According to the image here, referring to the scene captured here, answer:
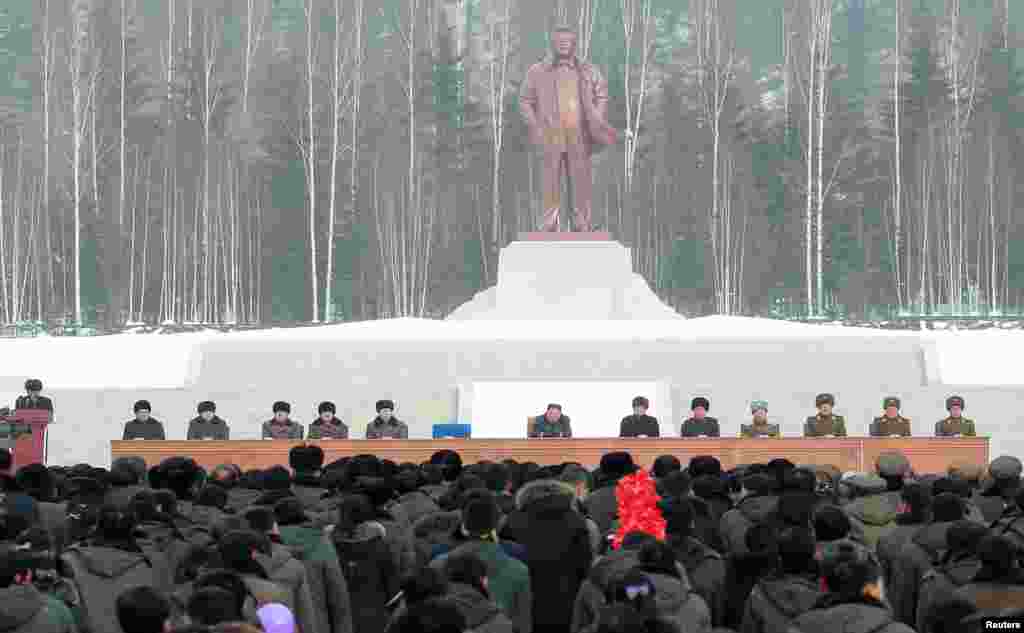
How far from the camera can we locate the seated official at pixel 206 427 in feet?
59.0

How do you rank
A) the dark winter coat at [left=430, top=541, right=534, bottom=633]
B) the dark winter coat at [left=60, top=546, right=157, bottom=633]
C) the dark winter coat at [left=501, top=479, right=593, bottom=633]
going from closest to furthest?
the dark winter coat at [left=60, top=546, right=157, bottom=633] → the dark winter coat at [left=430, top=541, right=534, bottom=633] → the dark winter coat at [left=501, top=479, right=593, bottom=633]

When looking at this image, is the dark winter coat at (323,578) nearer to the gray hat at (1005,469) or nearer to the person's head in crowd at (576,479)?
the person's head in crowd at (576,479)

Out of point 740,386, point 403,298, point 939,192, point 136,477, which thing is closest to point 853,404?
point 740,386

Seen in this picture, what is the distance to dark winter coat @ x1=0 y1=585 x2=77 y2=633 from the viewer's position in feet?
18.1

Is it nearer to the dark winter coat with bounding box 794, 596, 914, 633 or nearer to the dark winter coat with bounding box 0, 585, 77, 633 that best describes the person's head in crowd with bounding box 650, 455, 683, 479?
the dark winter coat with bounding box 794, 596, 914, 633

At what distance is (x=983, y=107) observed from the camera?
48.6 metres

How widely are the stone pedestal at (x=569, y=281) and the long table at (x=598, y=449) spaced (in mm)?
9086

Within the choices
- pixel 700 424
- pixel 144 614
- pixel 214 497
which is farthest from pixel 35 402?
pixel 144 614

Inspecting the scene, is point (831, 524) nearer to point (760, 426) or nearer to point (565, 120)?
point (760, 426)

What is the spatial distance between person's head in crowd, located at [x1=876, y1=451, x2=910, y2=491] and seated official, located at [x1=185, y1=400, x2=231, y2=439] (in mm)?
10220

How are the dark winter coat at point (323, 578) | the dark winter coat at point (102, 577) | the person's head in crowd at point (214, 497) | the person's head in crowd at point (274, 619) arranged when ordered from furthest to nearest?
the person's head in crowd at point (214, 497)
the dark winter coat at point (323, 578)
the dark winter coat at point (102, 577)
the person's head in crowd at point (274, 619)

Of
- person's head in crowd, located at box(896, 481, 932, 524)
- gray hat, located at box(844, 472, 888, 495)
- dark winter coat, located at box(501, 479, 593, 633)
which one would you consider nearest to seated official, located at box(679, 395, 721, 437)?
gray hat, located at box(844, 472, 888, 495)

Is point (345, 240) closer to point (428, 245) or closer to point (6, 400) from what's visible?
point (428, 245)

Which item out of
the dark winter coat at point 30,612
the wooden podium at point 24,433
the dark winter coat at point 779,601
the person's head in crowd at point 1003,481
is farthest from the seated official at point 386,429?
the dark winter coat at point 30,612
